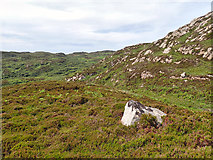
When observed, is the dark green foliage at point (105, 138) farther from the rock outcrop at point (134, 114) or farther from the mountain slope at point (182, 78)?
the mountain slope at point (182, 78)

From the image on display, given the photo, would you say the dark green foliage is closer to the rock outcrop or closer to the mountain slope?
the rock outcrop

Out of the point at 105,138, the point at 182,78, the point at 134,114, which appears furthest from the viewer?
the point at 182,78

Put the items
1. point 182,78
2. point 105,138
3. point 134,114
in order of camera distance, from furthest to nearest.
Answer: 1. point 182,78
2. point 134,114
3. point 105,138

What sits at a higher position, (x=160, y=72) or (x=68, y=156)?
(x=160, y=72)

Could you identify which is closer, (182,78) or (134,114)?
(134,114)

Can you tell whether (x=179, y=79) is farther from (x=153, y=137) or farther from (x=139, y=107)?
(x=153, y=137)

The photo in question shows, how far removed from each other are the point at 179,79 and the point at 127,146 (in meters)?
31.1

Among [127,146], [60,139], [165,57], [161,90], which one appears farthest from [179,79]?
[60,139]

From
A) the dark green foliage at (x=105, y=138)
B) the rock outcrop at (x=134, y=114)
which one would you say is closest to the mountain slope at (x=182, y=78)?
the rock outcrop at (x=134, y=114)

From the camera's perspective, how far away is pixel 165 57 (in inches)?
1720

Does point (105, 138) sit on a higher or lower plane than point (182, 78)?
lower

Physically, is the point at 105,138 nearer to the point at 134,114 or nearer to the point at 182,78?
the point at 134,114

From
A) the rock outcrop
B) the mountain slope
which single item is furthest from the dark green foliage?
the mountain slope

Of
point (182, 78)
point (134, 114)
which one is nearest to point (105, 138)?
point (134, 114)
